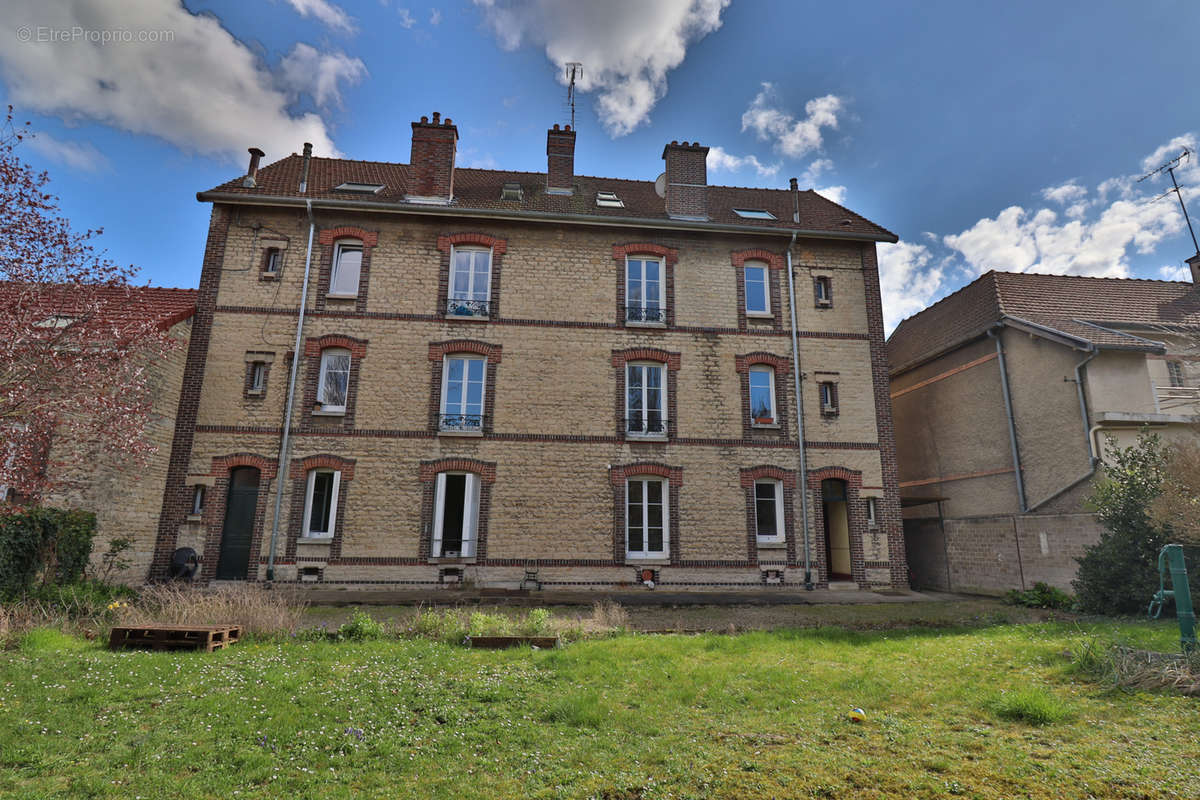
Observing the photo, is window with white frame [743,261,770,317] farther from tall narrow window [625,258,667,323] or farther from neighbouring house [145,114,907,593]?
tall narrow window [625,258,667,323]

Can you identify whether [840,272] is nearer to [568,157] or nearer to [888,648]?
[568,157]

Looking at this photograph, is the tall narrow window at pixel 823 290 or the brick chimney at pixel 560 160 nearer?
the tall narrow window at pixel 823 290

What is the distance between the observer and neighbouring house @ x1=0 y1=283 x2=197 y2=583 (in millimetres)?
10195

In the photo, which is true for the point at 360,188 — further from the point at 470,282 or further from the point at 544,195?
the point at 544,195

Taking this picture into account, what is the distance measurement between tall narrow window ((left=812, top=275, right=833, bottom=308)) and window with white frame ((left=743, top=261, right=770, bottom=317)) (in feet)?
4.43

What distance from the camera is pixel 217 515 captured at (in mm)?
13812

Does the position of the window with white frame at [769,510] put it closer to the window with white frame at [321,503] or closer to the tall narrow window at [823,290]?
the tall narrow window at [823,290]

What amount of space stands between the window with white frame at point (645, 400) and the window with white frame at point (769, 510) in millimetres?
2930

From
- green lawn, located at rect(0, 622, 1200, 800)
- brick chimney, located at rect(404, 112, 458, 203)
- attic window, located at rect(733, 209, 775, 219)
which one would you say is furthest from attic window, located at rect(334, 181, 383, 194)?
green lawn, located at rect(0, 622, 1200, 800)

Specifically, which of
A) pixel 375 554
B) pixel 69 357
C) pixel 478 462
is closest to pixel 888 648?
pixel 478 462

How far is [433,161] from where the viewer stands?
53.9 ft

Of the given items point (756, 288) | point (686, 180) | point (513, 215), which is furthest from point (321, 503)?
point (686, 180)

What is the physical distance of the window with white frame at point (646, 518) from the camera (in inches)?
576

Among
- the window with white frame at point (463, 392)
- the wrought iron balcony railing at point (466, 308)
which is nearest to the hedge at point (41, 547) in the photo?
the window with white frame at point (463, 392)
